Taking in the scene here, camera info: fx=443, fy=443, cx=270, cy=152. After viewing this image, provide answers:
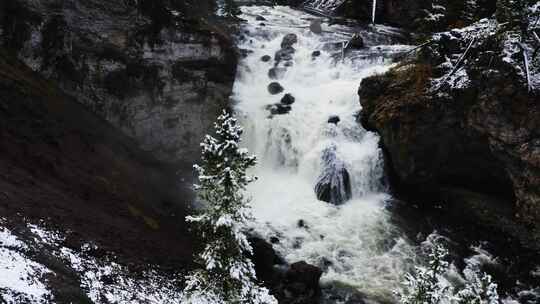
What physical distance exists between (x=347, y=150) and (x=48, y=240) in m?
16.5

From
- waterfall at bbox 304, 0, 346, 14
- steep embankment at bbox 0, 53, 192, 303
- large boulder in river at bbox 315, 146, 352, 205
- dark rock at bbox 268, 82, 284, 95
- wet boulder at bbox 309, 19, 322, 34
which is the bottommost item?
large boulder in river at bbox 315, 146, 352, 205

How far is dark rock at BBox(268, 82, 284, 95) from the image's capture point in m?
29.2

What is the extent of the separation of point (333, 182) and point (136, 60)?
476 inches

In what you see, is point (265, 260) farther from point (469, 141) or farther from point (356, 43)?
point (356, 43)

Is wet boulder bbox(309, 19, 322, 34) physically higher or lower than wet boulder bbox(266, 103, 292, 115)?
higher

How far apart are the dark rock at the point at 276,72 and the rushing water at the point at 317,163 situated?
268mm

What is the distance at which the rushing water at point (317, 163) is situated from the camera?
60.9ft

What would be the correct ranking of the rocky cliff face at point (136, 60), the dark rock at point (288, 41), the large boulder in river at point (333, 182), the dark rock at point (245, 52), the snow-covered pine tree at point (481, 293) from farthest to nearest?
the dark rock at point (288, 41)
the dark rock at point (245, 52)
the large boulder in river at point (333, 182)
the rocky cliff face at point (136, 60)
the snow-covered pine tree at point (481, 293)

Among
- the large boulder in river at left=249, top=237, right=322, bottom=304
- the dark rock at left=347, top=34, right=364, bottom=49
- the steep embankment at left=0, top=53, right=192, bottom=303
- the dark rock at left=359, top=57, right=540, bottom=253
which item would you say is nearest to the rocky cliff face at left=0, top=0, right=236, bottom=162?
the steep embankment at left=0, top=53, right=192, bottom=303

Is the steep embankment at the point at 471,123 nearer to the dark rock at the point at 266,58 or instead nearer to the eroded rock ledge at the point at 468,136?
the eroded rock ledge at the point at 468,136

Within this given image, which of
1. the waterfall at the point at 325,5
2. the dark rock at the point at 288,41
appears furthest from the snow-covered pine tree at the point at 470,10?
the waterfall at the point at 325,5

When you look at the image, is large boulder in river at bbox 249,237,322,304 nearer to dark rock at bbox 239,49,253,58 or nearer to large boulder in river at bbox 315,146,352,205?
large boulder in river at bbox 315,146,352,205

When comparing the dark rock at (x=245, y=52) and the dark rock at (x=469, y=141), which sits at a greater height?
the dark rock at (x=245, y=52)

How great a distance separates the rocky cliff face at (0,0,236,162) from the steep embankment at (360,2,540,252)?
30.0ft
